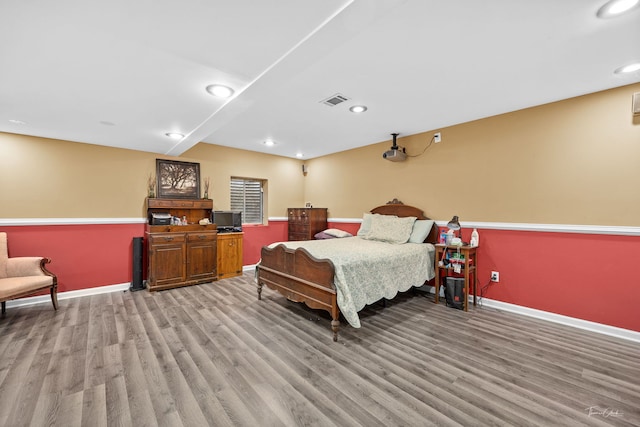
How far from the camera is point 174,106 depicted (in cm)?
285

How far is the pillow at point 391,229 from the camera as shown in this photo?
13.3 ft

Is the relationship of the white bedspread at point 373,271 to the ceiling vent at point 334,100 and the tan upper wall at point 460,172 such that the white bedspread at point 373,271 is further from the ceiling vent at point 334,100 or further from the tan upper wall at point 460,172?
the ceiling vent at point 334,100

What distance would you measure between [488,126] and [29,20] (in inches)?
176

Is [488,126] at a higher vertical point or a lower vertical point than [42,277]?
higher

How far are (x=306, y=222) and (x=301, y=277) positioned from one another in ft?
8.35

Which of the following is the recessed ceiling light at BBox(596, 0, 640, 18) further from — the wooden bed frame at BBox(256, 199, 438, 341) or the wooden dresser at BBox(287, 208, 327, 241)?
the wooden dresser at BBox(287, 208, 327, 241)

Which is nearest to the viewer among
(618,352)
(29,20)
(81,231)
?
(29,20)

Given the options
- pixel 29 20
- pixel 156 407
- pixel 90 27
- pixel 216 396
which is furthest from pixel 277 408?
pixel 29 20

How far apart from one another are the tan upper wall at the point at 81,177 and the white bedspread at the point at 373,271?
2.76 m

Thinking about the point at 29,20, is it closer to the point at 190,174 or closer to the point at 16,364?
the point at 16,364

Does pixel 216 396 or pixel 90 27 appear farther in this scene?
pixel 216 396

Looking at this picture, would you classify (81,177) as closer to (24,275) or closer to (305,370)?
(24,275)

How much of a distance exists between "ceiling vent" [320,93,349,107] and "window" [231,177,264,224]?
315cm

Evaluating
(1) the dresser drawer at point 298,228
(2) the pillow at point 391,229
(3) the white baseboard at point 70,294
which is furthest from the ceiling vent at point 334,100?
(3) the white baseboard at point 70,294
